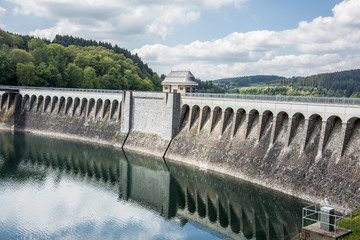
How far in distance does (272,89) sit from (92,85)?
109m

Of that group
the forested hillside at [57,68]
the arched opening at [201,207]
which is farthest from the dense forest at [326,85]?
the arched opening at [201,207]

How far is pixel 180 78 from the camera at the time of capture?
210 ft

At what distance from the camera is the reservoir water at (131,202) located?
98.1 feet

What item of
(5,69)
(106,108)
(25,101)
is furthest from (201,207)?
(5,69)

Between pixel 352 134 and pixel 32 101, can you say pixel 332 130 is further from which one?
pixel 32 101

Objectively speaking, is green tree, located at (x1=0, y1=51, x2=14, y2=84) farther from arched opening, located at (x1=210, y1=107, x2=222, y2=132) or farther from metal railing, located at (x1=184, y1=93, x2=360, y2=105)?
arched opening, located at (x1=210, y1=107, x2=222, y2=132)

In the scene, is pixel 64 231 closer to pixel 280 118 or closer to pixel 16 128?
pixel 280 118

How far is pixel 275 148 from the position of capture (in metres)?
42.2

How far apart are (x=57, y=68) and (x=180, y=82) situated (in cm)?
5533

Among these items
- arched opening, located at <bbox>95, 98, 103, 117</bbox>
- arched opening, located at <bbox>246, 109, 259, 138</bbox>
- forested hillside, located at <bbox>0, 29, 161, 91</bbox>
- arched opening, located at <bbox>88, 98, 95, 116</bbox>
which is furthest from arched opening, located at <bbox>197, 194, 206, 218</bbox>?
forested hillside, located at <bbox>0, 29, 161, 91</bbox>

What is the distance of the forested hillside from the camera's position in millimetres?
93188

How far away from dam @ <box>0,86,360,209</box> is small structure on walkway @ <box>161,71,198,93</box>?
4450mm

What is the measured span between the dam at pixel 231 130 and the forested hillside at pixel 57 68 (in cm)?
1354

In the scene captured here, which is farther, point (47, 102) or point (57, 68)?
point (57, 68)
